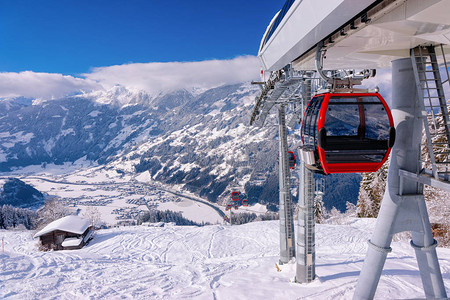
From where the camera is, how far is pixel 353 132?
184 inches

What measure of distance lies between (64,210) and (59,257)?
3762 centimetres

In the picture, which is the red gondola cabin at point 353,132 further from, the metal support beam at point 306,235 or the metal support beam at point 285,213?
the metal support beam at point 285,213

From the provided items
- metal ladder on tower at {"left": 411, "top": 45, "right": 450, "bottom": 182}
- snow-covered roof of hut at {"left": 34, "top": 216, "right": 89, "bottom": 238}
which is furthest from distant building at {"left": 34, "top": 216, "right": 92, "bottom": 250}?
metal ladder on tower at {"left": 411, "top": 45, "right": 450, "bottom": 182}

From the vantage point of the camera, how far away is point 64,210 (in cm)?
4853

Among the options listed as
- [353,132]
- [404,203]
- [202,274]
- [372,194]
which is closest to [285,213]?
[202,274]

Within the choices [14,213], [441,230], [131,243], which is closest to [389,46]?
[441,230]

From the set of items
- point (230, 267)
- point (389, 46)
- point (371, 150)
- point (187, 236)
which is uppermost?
point (389, 46)

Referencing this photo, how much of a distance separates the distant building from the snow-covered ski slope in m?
7.85

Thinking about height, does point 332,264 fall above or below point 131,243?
above

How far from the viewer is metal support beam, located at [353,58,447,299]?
207 inches

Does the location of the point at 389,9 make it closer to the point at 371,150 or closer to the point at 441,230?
the point at 371,150

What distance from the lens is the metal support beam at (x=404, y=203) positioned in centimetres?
527

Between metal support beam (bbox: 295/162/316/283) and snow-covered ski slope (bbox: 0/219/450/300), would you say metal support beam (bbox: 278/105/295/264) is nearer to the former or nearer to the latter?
snow-covered ski slope (bbox: 0/219/450/300)

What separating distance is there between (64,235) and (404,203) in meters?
33.5
